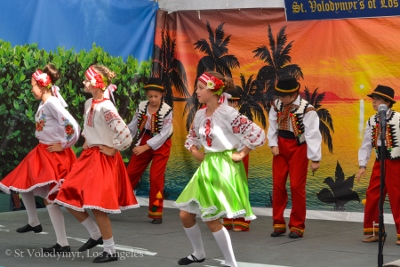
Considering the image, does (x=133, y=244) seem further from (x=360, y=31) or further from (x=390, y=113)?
(x=360, y=31)

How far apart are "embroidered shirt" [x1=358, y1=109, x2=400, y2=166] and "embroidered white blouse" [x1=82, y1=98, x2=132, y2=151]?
2.54 metres

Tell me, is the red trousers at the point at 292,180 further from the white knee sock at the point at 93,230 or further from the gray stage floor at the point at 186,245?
the white knee sock at the point at 93,230

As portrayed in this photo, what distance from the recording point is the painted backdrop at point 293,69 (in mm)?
9062

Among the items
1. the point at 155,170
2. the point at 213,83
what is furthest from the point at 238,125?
the point at 155,170

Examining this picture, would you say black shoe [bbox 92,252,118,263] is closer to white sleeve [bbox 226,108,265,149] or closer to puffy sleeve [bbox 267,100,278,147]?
white sleeve [bbox 226,108,265,149]

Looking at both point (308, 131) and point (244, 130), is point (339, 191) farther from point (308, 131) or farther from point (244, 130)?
point (244, 130)

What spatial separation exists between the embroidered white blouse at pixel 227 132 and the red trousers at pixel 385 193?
69.4 inches

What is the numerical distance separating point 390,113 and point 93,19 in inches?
165

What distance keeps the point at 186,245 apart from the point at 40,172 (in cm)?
158

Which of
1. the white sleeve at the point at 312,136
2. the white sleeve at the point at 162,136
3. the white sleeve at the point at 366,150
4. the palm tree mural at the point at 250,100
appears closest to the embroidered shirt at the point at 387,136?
the white sleeve at the point at 366,150

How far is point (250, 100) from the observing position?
9.87 meters

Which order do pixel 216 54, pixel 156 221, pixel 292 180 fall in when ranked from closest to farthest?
pixel 292 180, pixel 156 221, pixel 216 54

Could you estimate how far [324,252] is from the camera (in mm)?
7246

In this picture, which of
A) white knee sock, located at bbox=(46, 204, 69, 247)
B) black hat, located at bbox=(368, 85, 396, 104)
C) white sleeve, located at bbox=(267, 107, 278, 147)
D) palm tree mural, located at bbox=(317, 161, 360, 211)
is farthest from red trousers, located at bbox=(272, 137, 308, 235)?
white knee sock, located at bbox=(46, 204, 69, 247)
